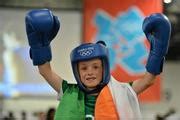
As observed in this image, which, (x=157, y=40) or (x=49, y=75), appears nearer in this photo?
(x=157, y=40)

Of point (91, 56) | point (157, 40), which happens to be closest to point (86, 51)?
point (91, 56)

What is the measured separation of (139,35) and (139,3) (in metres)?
0.30

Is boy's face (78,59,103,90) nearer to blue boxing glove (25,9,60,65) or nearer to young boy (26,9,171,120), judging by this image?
young boy (26,9,171,120)

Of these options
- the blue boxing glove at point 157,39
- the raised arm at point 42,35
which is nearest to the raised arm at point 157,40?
the blue boxing glove at point 157,39

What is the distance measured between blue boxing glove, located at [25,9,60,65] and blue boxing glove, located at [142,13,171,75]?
1.39ft

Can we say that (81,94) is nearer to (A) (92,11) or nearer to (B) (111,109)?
(B) (111,109)

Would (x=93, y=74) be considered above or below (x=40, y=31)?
below

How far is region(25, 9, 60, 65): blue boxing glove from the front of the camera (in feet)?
6.89

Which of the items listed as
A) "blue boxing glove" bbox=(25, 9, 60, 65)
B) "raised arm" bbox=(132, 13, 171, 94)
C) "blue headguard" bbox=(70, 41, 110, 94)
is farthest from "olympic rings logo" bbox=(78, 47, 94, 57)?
"raised arm" bbox=(132, 13, 171, 94)

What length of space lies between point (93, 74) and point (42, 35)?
11.4 inches

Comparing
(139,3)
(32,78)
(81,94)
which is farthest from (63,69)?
(81,94)

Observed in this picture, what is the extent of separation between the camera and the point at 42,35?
2.15 meters

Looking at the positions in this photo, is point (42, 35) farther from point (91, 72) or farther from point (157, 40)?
point (157, 40)

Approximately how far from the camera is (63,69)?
473 centimetres
